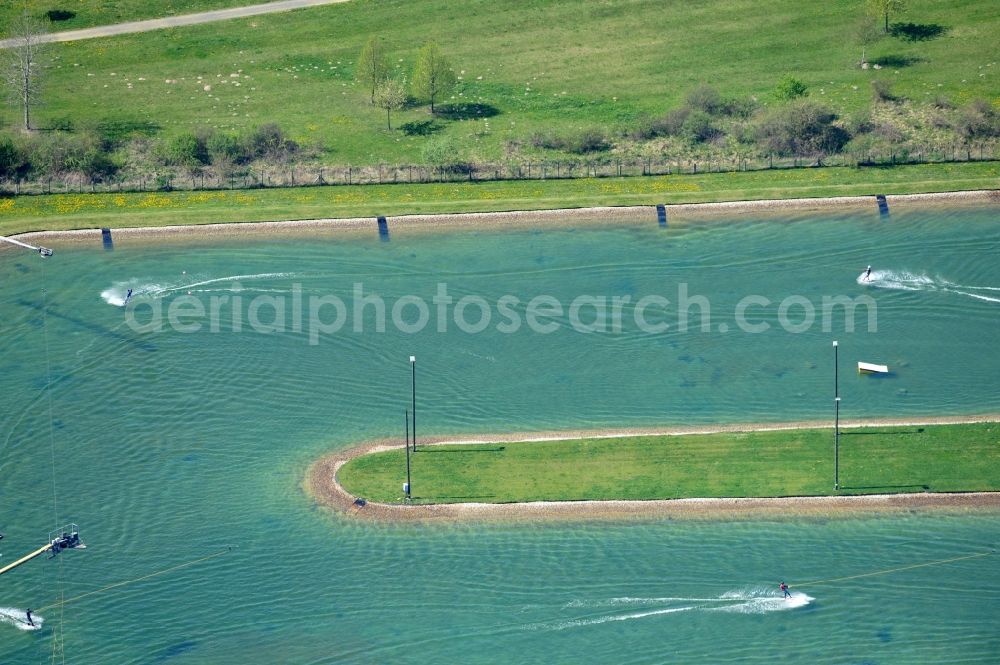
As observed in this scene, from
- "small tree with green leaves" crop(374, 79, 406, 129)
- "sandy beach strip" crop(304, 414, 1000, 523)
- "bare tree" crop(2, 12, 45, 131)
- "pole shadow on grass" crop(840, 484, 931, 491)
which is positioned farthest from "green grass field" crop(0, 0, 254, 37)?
"pole shadow on grass" crop(840, 484, 931, 491)

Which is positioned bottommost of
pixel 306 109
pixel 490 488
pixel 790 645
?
pixel 790 645

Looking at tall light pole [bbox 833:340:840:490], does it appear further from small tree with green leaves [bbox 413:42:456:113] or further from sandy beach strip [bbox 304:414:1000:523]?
small tree with green leaves [bbox 413:42:456:113]

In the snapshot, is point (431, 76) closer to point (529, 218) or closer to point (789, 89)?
point (529, 218)

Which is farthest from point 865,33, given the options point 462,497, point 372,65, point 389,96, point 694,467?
point 462,497

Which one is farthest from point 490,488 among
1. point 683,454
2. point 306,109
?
point 306,109

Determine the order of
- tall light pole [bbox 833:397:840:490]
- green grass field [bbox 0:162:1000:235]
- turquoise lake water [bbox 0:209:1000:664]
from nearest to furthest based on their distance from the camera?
1. turquoise lake water [bbox 0:209:1000:664]
2. tall light pole [bbox 833:397:840:490]
3. green grass field [bbox 0:162:1000:235]

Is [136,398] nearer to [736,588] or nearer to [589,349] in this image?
[589,349]

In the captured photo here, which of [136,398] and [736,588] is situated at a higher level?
[136,398]
